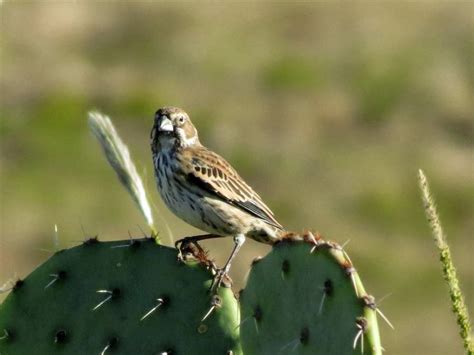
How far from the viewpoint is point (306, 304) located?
6.36 meters

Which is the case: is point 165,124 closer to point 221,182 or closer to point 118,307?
point 221,182

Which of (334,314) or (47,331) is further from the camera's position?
(47,331)

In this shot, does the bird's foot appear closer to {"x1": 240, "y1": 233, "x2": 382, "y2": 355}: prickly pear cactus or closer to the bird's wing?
{"x1": 240, "y1": 233, "x2": 382, "y2": 355}: prickly pear cactus

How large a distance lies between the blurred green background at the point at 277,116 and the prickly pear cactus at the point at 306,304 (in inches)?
562

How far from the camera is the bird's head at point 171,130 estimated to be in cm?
821

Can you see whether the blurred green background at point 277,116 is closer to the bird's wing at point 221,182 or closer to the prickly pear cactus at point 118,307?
the bird's wing at point 221,182

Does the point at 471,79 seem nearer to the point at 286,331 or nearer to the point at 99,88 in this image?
the point at 99,88

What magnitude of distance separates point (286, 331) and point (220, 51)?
26.2 m

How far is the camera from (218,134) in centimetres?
2875

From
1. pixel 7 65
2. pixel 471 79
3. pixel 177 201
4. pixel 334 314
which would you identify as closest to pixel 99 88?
pixel 7 65

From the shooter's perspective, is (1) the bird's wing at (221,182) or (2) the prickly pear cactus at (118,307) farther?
(1) the bird's wing at (221,182)

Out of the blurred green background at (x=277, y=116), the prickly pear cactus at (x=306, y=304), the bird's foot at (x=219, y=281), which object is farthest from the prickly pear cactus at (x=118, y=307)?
the blurred green background at (x=277, y=116)

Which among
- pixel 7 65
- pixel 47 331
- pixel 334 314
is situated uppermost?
pixel 334 314

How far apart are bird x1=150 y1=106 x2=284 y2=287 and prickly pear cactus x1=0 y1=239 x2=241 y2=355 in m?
0.71
